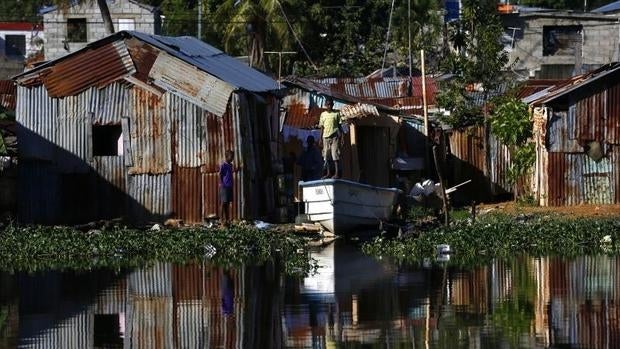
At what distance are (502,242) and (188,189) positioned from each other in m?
8.38

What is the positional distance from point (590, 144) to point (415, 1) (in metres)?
27.6

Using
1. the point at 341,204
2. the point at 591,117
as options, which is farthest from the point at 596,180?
the point at 341,204

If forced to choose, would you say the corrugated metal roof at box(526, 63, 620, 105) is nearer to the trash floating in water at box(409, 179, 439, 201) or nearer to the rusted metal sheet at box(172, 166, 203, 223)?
the trash floating in water at box(409, 179, 439, 201)

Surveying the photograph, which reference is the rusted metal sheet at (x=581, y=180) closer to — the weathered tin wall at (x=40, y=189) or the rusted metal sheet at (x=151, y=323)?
the weathered tin wall at (x=40, y=189)

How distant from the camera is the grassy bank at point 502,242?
23.6 m

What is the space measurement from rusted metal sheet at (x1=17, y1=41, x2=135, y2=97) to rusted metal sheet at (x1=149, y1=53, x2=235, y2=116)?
66 cm

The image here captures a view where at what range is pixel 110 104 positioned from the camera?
30.4 meters

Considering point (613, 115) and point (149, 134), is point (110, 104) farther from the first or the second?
point (613, 115)

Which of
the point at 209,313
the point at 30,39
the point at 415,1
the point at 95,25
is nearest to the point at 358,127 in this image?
the point at 209,313

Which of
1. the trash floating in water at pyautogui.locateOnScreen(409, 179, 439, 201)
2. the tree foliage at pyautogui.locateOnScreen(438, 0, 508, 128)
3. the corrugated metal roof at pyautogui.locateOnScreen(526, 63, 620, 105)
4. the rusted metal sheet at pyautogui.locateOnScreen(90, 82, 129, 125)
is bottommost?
the trash floating in water at pyautogui.locateOnScreen(409, 179, 439, 201)

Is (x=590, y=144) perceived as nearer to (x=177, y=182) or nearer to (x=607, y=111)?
(x=607, y=111)

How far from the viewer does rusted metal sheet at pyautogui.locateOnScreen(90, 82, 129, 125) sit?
30344 millimetres

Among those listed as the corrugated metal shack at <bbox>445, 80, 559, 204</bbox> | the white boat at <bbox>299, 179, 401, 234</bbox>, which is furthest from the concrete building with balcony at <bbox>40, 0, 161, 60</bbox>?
the white boat at <bbox>299, 179, 401, 234</bbox>

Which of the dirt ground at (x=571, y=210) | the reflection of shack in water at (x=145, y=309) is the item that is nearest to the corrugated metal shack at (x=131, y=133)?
the dirt ground at (x=571, y=210)
